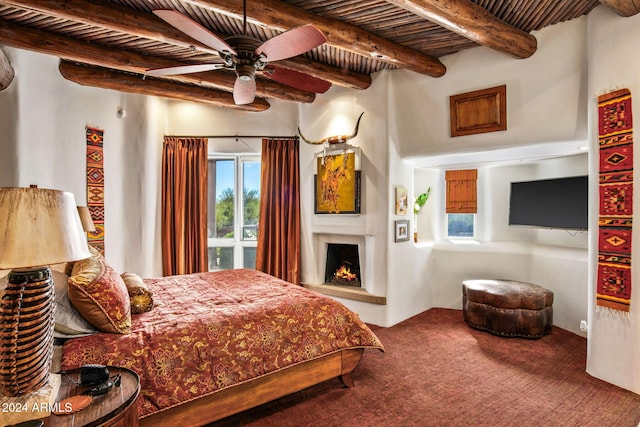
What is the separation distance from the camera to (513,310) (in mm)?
3516

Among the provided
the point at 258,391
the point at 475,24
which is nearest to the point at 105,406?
the point at 258,391

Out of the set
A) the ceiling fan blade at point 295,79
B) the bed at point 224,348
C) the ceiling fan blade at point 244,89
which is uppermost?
the ceiling fan blade at point 295,79

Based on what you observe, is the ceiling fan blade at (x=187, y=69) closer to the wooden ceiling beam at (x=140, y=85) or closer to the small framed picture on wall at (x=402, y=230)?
the wooden ceiling beam at (x=140, y=85)

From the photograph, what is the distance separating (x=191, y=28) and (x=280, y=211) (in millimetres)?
3145

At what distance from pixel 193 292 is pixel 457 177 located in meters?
3.87

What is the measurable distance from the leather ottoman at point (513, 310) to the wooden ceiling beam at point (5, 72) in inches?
192

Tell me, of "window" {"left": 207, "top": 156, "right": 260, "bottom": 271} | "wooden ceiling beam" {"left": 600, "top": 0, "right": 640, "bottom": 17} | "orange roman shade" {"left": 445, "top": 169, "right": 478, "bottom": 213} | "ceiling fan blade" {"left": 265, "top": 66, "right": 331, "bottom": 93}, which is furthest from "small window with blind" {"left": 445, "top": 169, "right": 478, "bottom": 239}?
"ceiling fan blade" {"left": 265, "top": 66, "right": 331, "bottom": 93}

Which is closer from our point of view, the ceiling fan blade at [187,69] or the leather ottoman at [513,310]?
the ceiling fan blade at [187,69]

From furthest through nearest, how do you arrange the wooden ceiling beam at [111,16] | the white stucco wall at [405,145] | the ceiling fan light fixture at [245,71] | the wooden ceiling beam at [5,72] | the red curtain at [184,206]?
the red curtain at [184,206]
the wooden ceiling beam at [5,72]
the white stucco wall at [405,145]
the wooden ceiling beam at [111,16]
the ceiling fan light fixture at [245,71]

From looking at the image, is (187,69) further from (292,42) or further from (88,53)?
(88,53)

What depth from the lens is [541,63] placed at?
3168 mm

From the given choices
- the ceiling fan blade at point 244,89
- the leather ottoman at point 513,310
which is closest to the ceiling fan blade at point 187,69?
the ceiling fan blade at point 244,89

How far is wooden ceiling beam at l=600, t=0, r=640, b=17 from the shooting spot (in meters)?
2.32

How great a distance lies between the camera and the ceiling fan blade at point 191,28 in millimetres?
1704
